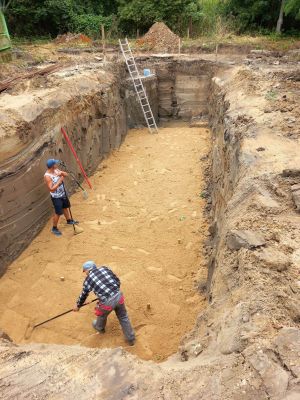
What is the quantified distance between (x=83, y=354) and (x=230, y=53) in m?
17.1

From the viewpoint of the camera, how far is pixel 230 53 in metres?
17.5

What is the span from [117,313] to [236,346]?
2.56 metres

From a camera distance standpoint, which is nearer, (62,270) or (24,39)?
(62,270)

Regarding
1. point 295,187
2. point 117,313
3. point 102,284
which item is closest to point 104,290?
point 102,284

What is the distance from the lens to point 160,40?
62.5ft

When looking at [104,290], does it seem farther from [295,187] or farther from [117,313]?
[295,187]

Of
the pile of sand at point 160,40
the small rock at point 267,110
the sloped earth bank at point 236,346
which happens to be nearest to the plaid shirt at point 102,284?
the sloped earth bank at point 236,346

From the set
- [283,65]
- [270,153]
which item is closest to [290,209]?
[270,153]

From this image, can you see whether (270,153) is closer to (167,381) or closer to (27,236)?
(167,381)

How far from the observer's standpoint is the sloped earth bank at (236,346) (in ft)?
9.30

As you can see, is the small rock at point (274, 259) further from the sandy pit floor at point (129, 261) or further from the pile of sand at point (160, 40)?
the pile of sand at point (160, 40)

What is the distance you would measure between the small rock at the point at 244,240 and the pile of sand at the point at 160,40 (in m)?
16.0

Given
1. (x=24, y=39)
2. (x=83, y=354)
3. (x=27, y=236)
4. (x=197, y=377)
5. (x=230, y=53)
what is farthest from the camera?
(x=24, y=39)

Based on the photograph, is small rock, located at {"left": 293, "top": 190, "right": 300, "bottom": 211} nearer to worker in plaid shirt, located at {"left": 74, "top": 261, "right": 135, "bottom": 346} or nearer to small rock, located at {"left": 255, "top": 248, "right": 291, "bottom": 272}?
small rock, located at {"left": 255, "top": 248, "right": 291, "bottom": 272}
